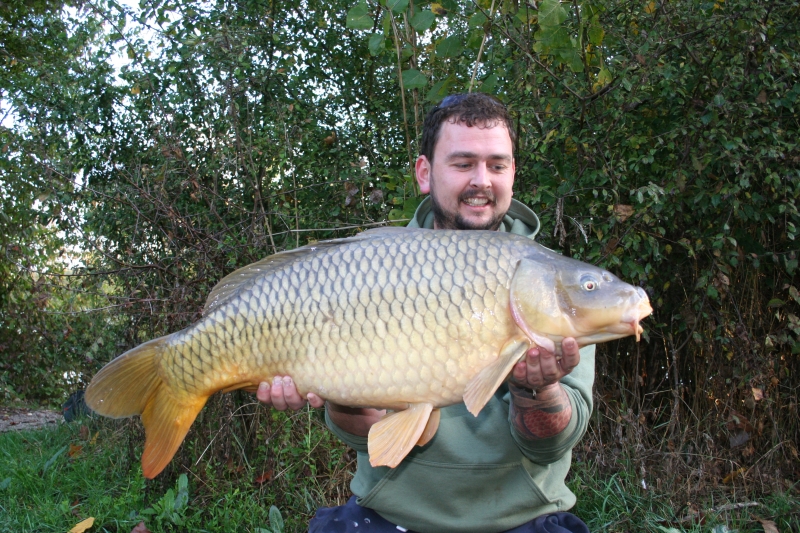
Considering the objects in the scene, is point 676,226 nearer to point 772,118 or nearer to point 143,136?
point 772,118

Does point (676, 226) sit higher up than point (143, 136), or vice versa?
point (143, 136)

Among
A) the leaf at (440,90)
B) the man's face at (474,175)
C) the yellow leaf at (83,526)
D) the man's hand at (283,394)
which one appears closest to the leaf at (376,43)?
the leaf at (440,90)

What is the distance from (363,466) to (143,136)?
2.92 metres

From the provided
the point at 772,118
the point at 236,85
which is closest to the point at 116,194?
the point at 236,85

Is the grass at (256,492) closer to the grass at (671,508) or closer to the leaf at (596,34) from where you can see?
the grass at (671,508)

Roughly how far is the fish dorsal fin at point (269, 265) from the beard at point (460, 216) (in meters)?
0.44

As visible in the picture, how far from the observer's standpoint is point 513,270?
4.34 ft

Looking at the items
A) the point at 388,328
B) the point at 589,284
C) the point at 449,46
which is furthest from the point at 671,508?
the point at 449,46

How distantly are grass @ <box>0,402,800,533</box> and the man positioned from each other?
92 centimetres

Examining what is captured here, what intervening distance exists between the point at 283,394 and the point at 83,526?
1.65 meters

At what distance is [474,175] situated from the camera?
1843 millimetres

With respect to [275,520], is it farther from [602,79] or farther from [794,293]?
[794,293]

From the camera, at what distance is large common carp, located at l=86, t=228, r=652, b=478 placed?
1.31 meters

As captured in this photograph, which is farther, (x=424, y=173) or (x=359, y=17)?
(x=359, y=17)
